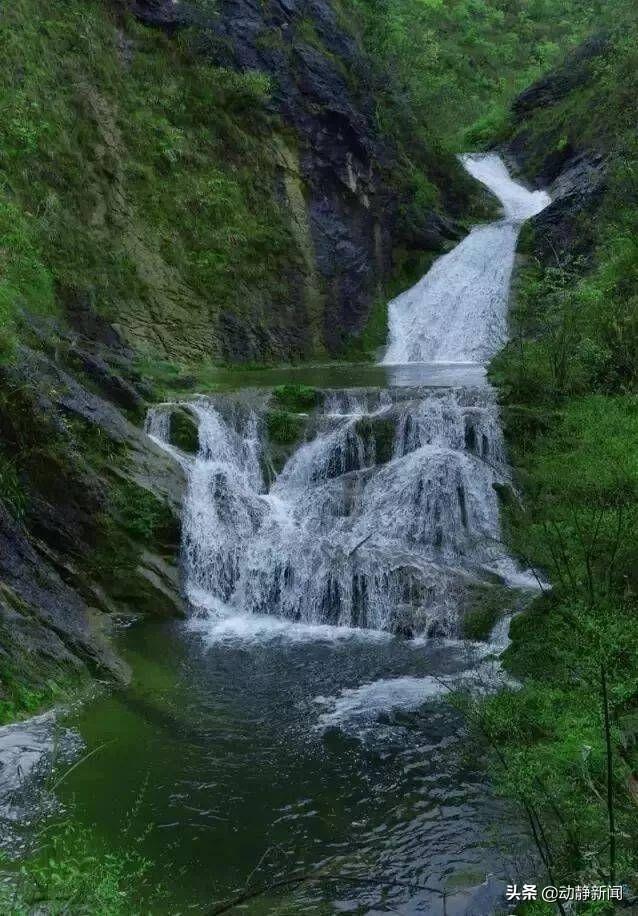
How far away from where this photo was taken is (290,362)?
66.9 ft

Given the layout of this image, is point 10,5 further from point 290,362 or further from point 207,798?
point 207,798

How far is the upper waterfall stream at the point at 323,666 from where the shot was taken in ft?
18.0

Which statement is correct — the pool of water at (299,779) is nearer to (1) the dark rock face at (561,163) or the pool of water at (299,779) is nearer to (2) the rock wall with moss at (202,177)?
(2) the rock wall with moss at (202,177)

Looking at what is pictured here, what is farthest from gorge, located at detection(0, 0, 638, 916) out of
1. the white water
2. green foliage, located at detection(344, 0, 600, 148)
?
green foliage, located at detection(344, 0, 600, 148)

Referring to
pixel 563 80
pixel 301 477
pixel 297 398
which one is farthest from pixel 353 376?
pixel 563 80

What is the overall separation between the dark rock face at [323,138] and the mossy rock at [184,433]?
7.08 metres

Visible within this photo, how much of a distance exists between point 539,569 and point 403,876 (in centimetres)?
609

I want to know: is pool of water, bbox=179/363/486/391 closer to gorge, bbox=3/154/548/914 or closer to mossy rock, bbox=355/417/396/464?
gorge, bbox=3/154/548/914

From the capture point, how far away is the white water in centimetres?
2120

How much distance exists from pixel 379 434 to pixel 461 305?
391 inches

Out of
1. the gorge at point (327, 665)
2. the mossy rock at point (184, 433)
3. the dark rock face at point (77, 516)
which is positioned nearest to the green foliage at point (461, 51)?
the gorge at point (327, 665)

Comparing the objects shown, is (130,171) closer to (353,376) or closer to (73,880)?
(353,376)

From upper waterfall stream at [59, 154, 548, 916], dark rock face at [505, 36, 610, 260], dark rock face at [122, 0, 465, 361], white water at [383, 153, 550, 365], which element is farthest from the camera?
dark rock face at [505, 36, 610, 260]

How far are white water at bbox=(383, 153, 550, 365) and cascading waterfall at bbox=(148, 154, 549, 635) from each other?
6.35 metres
